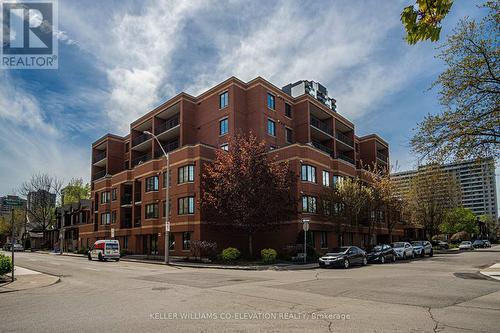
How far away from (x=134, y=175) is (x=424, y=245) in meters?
33.6

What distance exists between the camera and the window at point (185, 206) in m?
37.3

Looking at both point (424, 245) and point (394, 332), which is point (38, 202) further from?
point (394, 332)

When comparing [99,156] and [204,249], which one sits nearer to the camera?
[204,249]

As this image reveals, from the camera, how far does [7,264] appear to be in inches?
706

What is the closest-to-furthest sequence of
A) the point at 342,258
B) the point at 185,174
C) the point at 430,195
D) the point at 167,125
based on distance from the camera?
1. the point at 342,258
2. the point at 185,174
3. the point at 167,125
4. the point at 430,195

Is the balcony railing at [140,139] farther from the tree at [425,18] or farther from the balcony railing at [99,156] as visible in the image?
the tree at [425,18]

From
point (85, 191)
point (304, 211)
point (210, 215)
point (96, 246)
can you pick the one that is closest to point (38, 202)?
point (85, 191)

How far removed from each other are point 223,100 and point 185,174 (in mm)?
9859

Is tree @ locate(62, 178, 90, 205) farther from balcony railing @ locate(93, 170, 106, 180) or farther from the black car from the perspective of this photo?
the black car

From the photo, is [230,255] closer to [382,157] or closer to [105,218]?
[105,218]

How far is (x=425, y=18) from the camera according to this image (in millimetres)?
5121

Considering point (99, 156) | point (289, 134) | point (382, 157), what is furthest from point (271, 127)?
point (99, 156)

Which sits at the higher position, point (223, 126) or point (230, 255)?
point (223, 126)

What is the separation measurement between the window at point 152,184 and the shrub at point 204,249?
10.8 metres
